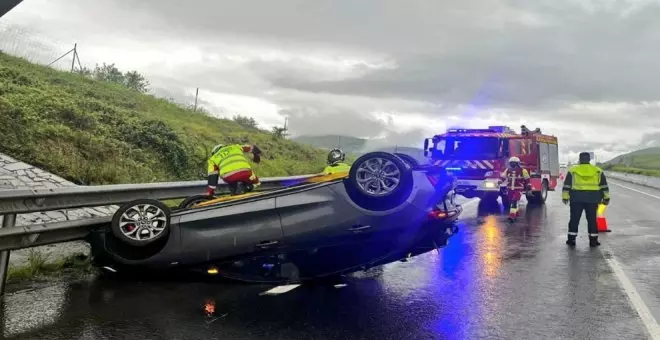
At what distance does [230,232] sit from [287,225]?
0.60m

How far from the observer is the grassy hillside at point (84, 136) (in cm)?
1233

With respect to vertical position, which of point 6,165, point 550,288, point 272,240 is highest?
point 6,165

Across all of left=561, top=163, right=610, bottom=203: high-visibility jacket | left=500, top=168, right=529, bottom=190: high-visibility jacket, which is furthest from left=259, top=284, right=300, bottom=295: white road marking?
left=500, top=168, right=529, bottom=190: high-visibility jacket

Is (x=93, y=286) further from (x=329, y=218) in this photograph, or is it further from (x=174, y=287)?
(x=329, y=218)

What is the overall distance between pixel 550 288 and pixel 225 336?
386cm

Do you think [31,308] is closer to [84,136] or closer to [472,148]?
[84,136]

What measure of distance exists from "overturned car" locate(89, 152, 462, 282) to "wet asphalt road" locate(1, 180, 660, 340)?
0.39 metres

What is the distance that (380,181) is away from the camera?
5.76 metres

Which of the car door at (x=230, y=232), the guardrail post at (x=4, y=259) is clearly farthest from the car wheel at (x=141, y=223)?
the guardrail post at (x=4, y=259)

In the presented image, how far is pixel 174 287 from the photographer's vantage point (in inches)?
231

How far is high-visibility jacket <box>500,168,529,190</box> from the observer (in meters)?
13.9

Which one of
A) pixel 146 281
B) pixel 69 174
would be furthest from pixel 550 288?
pixel 69 174

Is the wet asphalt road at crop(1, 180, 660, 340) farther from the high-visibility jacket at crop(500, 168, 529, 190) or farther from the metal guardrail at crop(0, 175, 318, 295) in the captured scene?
the high-visibility jacket at crop(500, 168, 529, 190)

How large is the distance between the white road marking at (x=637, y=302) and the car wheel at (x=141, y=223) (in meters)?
4.63
